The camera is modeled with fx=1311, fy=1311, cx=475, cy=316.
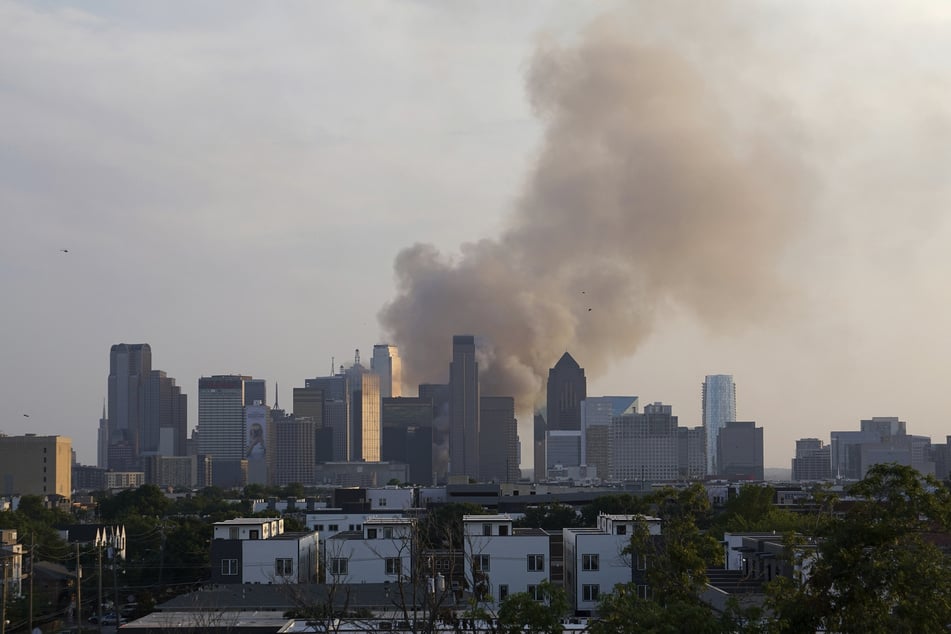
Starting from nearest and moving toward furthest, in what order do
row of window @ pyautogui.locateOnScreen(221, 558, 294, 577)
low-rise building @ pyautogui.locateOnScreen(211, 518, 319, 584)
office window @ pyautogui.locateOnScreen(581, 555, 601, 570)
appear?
office window @ pyautogui.locateOnScreen(581, 555, 601, 570)
low-rise building @ pyautogui.locateOnScreen(211, 518, 319, 584)
row of window @ pyautogui.locateOnScreen(221, 558, 294, 577)

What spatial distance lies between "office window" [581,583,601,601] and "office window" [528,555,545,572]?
2.16 metres

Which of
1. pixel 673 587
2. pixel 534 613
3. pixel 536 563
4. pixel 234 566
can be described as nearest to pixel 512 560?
pixel 536 563

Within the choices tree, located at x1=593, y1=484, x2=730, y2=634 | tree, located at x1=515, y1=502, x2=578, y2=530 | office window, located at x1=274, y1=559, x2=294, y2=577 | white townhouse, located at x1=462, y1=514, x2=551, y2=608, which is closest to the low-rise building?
office window, located at x1=274, y1=559, x2=294, y2=577

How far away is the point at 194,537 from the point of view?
81.6 meters

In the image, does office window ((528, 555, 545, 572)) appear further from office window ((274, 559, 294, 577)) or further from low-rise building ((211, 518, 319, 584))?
office window ((274, 559, 294, 577))

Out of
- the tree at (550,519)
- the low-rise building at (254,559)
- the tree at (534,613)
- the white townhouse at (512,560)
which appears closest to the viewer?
the tree at (534,613)

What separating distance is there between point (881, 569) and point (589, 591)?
4058cm

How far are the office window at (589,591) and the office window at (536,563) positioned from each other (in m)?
2.16

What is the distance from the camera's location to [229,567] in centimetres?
6253

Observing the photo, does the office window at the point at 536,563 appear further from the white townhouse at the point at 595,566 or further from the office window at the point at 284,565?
the office window at the point at 284,565

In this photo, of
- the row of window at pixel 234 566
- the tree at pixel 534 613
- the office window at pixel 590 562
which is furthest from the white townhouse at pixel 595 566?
the tree at pixel 534 613

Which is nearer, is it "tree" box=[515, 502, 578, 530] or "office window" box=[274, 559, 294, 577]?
"office window" box=[274, 559, 294, 577]

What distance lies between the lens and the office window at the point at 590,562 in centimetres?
6125

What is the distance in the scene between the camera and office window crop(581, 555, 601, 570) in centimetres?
6125
